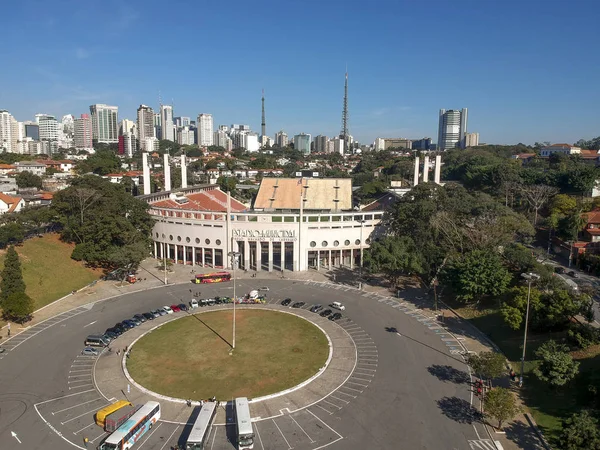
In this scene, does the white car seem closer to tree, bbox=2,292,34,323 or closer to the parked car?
the parked car

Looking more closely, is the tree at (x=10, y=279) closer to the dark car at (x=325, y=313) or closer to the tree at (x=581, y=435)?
the dark car at (x=325, y=313)

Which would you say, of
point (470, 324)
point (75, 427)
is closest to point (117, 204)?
point (75, 427)

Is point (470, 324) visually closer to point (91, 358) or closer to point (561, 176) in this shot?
point (91, 358)

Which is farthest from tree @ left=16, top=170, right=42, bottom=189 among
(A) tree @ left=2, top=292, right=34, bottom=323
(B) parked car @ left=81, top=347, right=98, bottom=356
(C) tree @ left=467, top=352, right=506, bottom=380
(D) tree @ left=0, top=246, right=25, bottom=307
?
(C) tree @ left=467, top=352, right=506, bottom=380

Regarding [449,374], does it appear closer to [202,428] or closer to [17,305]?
[202,428]

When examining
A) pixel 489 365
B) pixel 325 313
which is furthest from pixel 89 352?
pixel 489 365

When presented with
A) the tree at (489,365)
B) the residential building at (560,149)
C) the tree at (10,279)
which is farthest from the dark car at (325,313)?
the residential building at (560,149)
